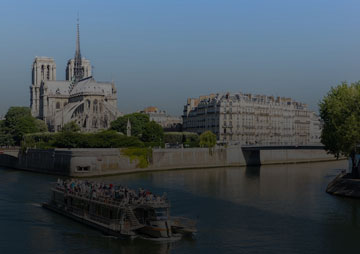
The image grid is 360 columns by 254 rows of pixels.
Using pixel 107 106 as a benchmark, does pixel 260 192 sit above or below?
below

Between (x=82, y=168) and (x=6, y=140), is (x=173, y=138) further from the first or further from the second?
(x=82, y=168)

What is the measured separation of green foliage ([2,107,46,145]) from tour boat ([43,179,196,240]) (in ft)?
240

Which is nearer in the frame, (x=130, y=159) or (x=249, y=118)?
(x=130, y=159)

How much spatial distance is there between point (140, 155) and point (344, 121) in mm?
31193

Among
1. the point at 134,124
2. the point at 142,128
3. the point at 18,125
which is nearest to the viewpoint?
the point at 134,124

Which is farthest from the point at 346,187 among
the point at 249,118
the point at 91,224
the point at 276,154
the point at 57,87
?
the point at 57,87

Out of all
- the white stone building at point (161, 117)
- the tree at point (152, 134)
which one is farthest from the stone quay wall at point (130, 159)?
the white stone building at point (161, 117)

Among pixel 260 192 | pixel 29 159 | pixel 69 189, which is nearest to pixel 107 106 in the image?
pixel 29 159

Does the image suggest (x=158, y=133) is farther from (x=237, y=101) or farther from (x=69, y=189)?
(x=69, y=189)

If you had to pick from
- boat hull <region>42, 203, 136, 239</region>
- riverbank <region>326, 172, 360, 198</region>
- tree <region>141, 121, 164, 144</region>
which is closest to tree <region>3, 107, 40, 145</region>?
tree <region>141, 121, 164, 144</region>

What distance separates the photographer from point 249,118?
Result: 110m

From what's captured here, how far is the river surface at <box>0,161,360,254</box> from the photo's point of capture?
28883 mm

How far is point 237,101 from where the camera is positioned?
356ft

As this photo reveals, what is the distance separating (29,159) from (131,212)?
1966 inches
